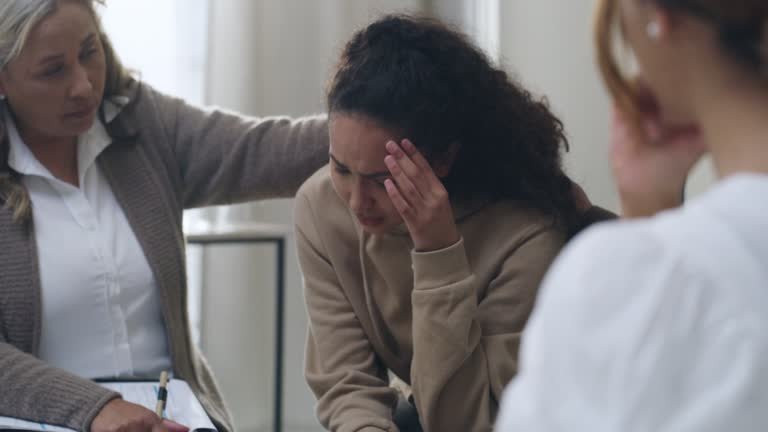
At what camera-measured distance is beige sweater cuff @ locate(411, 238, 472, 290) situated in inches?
50.1

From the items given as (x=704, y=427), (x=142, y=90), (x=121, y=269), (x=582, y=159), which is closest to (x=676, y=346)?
(x=704, y=427)

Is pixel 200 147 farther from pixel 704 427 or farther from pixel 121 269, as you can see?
pixel 704 427

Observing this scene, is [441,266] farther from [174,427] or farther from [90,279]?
[90,279]

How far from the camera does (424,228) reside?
4.19ft

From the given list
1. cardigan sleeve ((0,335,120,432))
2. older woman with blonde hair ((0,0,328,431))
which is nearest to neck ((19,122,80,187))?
older woman with blonde hair ((0,0,328,431))

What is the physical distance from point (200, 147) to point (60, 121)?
0.71 ft

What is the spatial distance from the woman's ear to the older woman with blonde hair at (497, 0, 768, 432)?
2.41ft

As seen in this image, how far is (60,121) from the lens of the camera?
1.54 m

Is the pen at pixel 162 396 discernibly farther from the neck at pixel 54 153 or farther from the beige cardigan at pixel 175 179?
the neck at pixel 54 153

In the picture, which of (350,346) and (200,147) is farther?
(200,147)

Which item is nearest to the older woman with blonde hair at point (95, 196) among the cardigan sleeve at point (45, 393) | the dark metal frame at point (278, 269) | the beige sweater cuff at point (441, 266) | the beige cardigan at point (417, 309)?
the cardigan sleeve at point (45, 393)

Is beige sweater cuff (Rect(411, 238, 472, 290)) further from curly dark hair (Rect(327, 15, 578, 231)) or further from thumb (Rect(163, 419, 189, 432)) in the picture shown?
thumb (Rect(163, 419, 189, 432))

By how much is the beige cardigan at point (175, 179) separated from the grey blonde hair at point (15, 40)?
0.04ft

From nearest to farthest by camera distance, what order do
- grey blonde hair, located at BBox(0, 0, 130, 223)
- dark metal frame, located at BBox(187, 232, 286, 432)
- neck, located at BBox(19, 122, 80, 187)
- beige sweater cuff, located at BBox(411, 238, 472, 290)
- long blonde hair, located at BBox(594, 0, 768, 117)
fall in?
long blonde hair, located at BBox(594, 0, 768, 117) < beige sweater cuff, located at BBox(411, 238, 472, 290) < grey blonde hair, located at BBox(0, 0, 130, 223) < neck, located at BBox(19, 122, 80, 187) < dark metal frame, located at BBox(187, 232, 286, 432)
